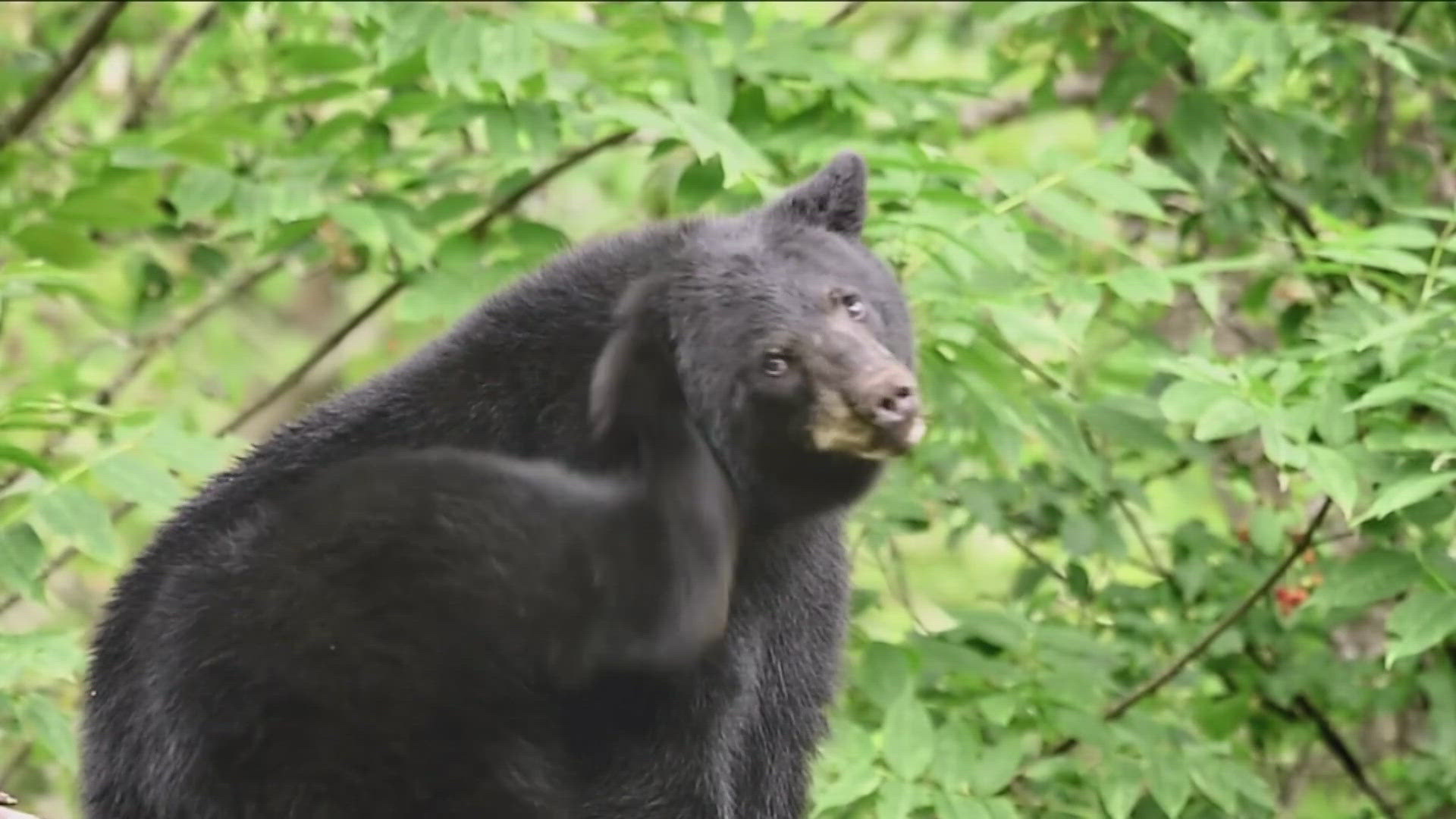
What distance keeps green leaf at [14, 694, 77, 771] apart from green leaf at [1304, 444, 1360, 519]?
93.0 inches

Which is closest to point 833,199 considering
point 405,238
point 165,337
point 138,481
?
point 138,481

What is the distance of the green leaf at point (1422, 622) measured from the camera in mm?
3918

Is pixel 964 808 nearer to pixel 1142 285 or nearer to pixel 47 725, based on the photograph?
pixel 1142 285

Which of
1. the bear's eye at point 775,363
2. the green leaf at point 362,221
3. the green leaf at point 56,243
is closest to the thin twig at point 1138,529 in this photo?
the green leaf at point 362,221

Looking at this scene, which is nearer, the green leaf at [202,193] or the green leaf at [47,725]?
the green leaf at [47,725]

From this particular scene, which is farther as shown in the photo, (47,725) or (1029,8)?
(1029,8)

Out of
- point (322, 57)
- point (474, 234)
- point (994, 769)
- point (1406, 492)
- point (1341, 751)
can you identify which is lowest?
point (1341, 751)

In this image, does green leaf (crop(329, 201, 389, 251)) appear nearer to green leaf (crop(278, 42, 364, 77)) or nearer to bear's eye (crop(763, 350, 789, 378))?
green leaf (crop(278, 42, 364, 77))

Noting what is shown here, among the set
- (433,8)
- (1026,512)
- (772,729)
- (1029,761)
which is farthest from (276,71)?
(772,729)

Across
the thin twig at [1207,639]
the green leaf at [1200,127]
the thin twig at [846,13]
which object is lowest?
the thin twig at [1207,639]

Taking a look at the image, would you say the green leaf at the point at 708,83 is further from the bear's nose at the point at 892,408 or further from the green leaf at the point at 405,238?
the bear's nose at the point at 892,408

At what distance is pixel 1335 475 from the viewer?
3.93 m

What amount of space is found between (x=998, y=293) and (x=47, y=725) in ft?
6.83

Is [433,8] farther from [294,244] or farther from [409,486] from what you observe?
[409,486]
